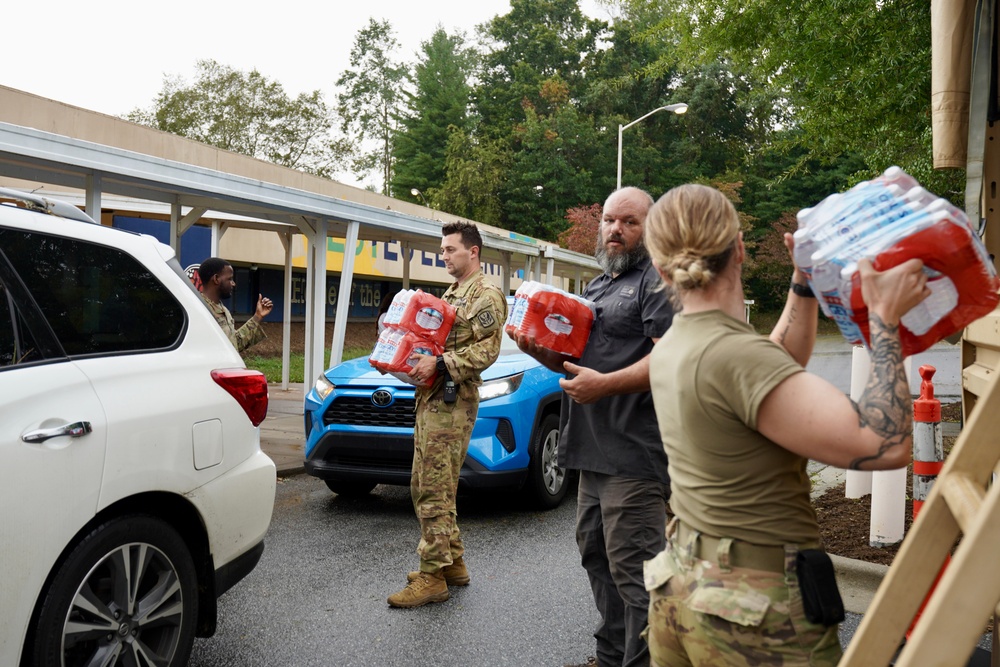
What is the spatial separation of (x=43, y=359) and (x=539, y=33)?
56189 mm

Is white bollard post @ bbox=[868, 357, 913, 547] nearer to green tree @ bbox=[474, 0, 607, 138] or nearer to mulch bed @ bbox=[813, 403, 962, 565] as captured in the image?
mulch bed @ bbox=[813, 403, 962, 565]

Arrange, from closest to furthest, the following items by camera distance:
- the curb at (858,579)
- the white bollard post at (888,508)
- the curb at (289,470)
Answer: the curb at (858,579)
the white bollard post at (888,508)
the curb at (289,470)

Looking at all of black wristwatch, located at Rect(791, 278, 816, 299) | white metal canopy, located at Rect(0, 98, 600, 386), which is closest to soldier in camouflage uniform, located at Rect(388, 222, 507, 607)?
black wristwatch, located at Rect(791, 278, 816, 299)

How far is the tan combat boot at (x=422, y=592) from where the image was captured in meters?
4.51

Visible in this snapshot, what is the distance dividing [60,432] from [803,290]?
7.44ft

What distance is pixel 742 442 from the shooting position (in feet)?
5.86

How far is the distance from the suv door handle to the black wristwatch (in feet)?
7.35

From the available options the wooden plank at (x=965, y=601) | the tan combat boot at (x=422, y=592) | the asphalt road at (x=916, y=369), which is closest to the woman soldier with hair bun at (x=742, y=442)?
the wooden plank at (x=965, y=601)

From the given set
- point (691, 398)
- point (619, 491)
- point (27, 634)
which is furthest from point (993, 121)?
point (27, 634)

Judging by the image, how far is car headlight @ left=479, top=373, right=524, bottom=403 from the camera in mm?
6449

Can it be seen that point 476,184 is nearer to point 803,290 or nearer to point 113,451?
point 113,451

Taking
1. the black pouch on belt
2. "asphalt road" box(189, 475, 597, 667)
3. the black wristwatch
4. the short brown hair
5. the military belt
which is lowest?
"asphalt road" box(189, 475, 597, 667)

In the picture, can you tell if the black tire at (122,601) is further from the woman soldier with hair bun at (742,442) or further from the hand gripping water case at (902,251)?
the hand gripping water case at (902,251)

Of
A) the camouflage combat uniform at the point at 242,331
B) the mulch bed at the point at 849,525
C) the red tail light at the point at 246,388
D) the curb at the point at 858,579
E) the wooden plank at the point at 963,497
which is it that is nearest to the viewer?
the wooden plank at the point at 963,497
